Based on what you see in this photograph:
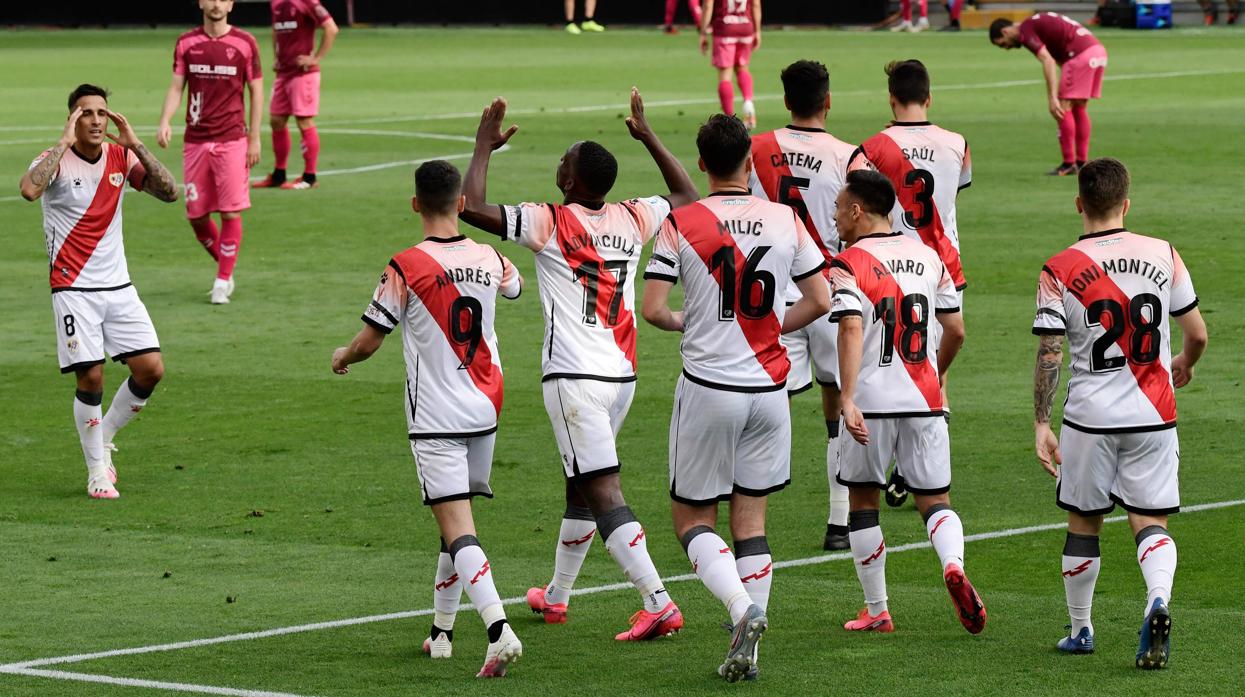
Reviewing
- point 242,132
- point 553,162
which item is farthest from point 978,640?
point 553,162

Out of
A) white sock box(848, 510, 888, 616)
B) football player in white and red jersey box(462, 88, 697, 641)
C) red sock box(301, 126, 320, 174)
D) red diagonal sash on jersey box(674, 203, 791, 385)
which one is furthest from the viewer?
red sock box(301, 126, 320, 174)

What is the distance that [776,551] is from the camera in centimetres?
970

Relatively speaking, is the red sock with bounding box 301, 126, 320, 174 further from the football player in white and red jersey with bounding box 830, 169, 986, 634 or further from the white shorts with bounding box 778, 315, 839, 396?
the football player in white and red jersey with bounding box 830, 169, 986, 634

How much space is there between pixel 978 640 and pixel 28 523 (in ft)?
16.7

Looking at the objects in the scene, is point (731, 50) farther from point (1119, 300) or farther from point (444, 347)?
point (1119, 300)

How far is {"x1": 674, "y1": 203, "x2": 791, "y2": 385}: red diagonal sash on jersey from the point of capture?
7.68 metres

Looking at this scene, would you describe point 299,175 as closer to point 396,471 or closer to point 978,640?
point 396,471

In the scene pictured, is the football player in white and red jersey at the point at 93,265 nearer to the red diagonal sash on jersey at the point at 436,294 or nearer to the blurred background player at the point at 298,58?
the red diagonal sash on jersey at the point at 436,294

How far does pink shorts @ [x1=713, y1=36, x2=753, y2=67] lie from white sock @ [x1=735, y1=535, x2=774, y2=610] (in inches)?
865

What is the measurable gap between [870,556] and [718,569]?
2.81 feet

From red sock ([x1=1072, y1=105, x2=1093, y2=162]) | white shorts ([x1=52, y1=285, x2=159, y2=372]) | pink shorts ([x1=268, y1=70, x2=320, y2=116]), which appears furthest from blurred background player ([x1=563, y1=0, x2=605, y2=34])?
white shorts ([x1=52, y1=285, x2=159, y2=372])

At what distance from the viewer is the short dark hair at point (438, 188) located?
7.75 m

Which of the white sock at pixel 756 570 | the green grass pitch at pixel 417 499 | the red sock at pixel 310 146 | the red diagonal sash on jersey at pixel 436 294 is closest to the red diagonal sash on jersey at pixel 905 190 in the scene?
the green grass pitch at pixel 417 499

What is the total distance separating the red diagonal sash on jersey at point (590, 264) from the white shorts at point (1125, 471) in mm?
1779
